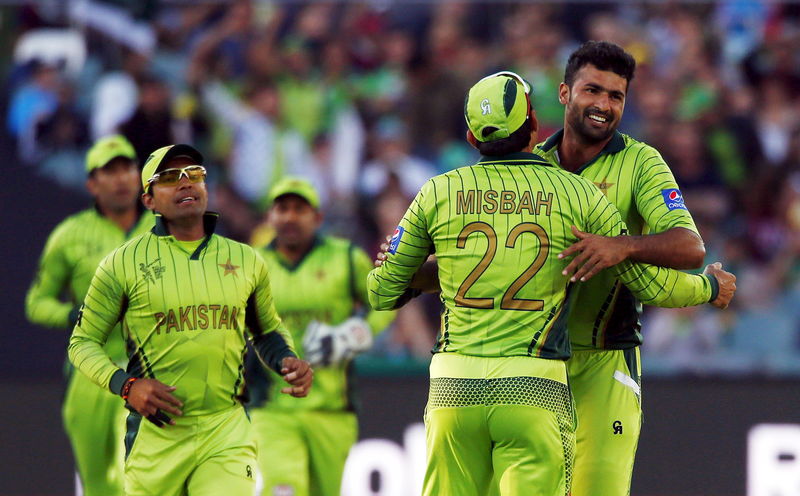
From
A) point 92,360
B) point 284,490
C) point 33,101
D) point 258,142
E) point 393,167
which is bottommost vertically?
point 284,490

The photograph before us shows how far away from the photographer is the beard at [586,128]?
5.91 m

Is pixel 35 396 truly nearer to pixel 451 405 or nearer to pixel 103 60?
pixel 103 60

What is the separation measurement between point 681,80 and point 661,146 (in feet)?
2.34

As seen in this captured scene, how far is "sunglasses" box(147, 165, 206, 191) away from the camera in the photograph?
6.14m

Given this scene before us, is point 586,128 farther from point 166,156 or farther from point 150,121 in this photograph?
point 150,121

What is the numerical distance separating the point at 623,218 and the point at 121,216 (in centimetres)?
414

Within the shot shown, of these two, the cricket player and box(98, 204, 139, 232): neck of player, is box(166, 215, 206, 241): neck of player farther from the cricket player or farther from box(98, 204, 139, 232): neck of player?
box(98, 204, 139, 232): neck of player

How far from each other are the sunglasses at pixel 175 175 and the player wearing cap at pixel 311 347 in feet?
8.16

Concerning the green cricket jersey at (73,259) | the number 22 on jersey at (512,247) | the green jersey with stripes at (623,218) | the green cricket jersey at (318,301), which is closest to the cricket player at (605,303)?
the green jersey with stripes at (623,218)

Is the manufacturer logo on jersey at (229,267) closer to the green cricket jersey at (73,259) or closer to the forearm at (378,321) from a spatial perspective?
the green cricket jersey at (73,259)

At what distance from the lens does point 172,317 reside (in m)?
6.07

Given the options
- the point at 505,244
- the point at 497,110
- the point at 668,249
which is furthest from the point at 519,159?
the point at 668,249

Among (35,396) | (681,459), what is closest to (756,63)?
(681,459)

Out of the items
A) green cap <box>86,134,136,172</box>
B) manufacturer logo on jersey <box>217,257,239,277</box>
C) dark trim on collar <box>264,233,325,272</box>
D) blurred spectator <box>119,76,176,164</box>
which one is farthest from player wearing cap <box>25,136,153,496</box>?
blurred spectator <box>119,76,176,164</box>
